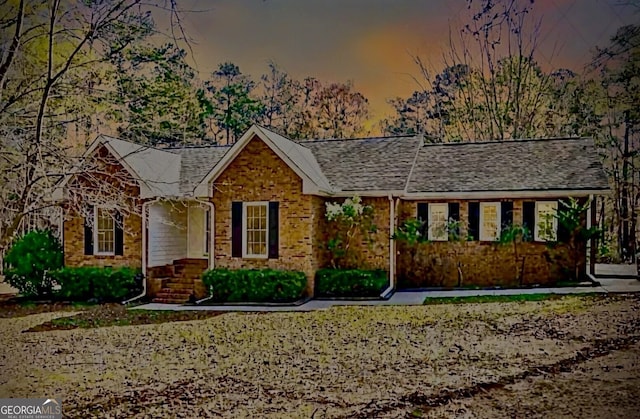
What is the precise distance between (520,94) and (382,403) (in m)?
2.71

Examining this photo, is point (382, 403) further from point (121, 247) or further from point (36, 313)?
point (121, 247)

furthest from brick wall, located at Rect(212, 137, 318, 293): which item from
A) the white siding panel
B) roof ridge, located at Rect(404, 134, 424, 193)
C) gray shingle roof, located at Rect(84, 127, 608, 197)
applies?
roof ridge, located at Rect(404, 134, 424, 193)

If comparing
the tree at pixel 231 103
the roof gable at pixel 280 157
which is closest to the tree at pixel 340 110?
the tree at pixel 231 103

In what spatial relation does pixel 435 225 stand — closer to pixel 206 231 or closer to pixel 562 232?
pixel 562 232

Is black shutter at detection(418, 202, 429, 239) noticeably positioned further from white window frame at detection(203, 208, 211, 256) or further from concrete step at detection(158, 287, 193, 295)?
concrete step at detection(158, 287, 193, 295)

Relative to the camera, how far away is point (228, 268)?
730cm

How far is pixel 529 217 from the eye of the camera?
7.57 m

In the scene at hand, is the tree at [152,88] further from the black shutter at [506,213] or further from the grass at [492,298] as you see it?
the black shutter at [506,213]

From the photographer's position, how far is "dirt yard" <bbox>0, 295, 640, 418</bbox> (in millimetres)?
2912

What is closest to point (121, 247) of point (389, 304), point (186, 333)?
Result: point (186, 333)

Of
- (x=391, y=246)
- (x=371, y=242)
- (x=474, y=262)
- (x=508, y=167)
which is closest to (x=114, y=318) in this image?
(x=371, y=242)

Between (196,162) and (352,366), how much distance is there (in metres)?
5.42

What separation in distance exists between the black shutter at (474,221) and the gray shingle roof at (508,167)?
25cm

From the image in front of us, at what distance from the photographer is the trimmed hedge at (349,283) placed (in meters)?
7.02
